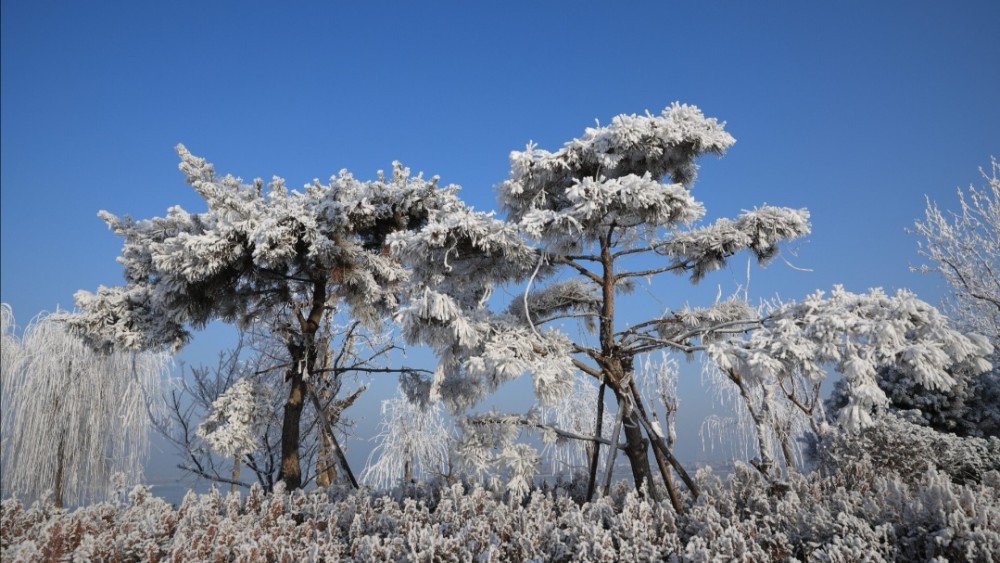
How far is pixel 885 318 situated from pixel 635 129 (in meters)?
2.59

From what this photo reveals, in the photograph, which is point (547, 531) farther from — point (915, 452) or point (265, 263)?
point (915, 452)

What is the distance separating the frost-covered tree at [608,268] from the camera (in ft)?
14.4

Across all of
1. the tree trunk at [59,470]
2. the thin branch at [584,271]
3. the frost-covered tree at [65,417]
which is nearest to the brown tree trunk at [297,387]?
the thin branch at [584,271]

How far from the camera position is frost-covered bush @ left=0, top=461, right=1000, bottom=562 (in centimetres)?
305

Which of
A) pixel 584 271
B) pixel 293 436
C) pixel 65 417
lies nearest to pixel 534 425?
pixel 584 271

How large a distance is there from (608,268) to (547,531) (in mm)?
2835

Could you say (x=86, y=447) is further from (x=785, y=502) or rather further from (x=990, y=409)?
(x=990, y=409)

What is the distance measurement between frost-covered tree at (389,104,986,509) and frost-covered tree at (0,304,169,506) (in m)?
9.91

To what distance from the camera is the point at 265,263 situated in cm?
655

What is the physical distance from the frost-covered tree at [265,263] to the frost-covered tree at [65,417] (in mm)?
4825

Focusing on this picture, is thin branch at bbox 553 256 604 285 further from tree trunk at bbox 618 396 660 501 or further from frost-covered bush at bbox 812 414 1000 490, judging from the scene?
frost-covered bush at bbox 812 414 1000 490

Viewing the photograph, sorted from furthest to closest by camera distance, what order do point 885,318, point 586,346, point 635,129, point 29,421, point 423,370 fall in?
point 29,421 < point 423,370 < point 586,346 < point 635,129 < point 885,318

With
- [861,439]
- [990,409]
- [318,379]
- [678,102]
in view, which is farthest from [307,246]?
[990,409]

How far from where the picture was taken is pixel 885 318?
390 cm
